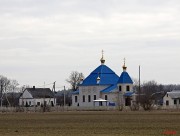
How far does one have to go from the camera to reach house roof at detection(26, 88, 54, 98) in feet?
584

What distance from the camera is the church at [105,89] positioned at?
142375 mm

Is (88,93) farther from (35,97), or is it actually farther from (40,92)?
(40,92)

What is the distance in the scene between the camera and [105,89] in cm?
14725

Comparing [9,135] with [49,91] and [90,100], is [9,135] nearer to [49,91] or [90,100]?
[90,100]

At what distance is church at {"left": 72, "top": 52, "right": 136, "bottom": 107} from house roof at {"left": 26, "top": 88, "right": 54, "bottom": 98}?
25.3 meters

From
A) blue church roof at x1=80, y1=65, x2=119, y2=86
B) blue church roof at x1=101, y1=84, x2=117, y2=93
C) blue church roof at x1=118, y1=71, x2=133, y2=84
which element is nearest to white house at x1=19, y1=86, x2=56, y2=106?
blue church roof at x1=80, y1=65, x2=119, y2=86

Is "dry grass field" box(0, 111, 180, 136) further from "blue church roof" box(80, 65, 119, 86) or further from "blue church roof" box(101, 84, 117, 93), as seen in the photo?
"blue church roof" box(80, 65, 119, 86)

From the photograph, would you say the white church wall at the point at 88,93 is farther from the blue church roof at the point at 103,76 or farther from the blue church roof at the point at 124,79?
the blue church roof at the point at 124,79

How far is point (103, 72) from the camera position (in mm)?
150750

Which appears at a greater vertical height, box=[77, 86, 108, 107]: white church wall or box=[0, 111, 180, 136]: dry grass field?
box=[77, 86, 108, 107]: white church wall

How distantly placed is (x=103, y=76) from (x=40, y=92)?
35907mm

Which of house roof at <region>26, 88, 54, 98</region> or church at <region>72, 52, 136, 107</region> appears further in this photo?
house roof at <region>26, 88, 54, 98</region>

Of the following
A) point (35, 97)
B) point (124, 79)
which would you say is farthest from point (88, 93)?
point (35, 97)

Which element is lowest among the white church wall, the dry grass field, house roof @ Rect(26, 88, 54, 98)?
the dry grass field
